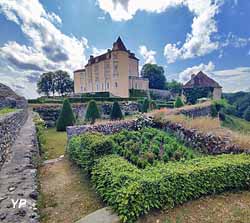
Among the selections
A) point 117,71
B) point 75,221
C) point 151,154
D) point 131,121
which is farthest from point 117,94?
point 75,221

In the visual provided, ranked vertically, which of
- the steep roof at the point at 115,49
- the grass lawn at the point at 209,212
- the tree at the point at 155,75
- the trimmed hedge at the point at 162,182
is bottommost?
the grass lawn at the point at 209,212

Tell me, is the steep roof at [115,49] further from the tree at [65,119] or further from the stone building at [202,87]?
the tree at [65,119]

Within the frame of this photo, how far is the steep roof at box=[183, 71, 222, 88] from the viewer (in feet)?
132

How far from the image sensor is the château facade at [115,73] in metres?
38.6

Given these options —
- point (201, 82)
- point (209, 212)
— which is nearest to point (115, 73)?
point (201, 82)

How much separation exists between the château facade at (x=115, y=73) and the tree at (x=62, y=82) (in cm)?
1113

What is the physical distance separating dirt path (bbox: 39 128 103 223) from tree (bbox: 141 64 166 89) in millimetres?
47341

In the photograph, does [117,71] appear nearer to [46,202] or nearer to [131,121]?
[131,121]

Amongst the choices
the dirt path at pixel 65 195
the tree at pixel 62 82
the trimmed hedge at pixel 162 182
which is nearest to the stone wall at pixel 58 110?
the dirt path at pixel 65 195

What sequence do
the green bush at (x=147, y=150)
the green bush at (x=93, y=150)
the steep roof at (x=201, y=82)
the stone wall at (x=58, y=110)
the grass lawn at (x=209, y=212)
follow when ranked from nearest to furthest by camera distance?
1. the grass lawn at (x=209, y=212)
2. the green bush at (x=93, y=150)
3. the green bush at (x=147, y=150)
4. the stone wall at (x=58, y=110)
5. the steep roof at (x=201, y=82)

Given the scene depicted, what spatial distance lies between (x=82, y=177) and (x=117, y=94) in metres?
33.2

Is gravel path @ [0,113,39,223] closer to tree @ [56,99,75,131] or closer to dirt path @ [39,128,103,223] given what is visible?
dirt path @ [39,128,103,223]

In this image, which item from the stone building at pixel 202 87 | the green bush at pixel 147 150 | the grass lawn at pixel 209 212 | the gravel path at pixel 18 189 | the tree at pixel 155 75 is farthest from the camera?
the tree at pixel 155 75

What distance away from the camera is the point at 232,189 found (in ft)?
15.6
